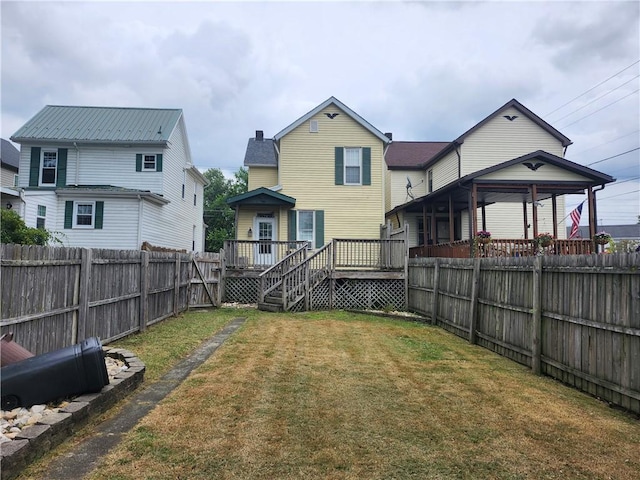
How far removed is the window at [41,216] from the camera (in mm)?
17148

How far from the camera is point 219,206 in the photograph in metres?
51.1

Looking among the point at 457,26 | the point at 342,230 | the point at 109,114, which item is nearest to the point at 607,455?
the point at 457,26

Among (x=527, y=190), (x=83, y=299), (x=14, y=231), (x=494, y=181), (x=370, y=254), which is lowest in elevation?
→ (x=83, y=299)

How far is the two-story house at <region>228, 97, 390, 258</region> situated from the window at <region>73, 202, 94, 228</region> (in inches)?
291

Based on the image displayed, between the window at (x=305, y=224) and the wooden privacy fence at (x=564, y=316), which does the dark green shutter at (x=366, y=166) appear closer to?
the window at (x=305, y=224)

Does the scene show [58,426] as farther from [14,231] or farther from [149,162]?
[149,162]

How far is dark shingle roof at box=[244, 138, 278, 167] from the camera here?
1839 cm

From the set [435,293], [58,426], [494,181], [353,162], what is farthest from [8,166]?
[58,426]

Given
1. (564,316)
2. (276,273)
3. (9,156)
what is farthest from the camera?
(9,156)

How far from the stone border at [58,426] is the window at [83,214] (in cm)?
1579

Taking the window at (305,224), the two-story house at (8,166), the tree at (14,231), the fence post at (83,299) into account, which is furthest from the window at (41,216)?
the fence post at (83,299)

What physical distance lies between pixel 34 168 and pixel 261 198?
461 inches

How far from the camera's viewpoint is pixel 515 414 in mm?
4012

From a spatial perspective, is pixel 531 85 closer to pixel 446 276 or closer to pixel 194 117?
pixel 446 276
